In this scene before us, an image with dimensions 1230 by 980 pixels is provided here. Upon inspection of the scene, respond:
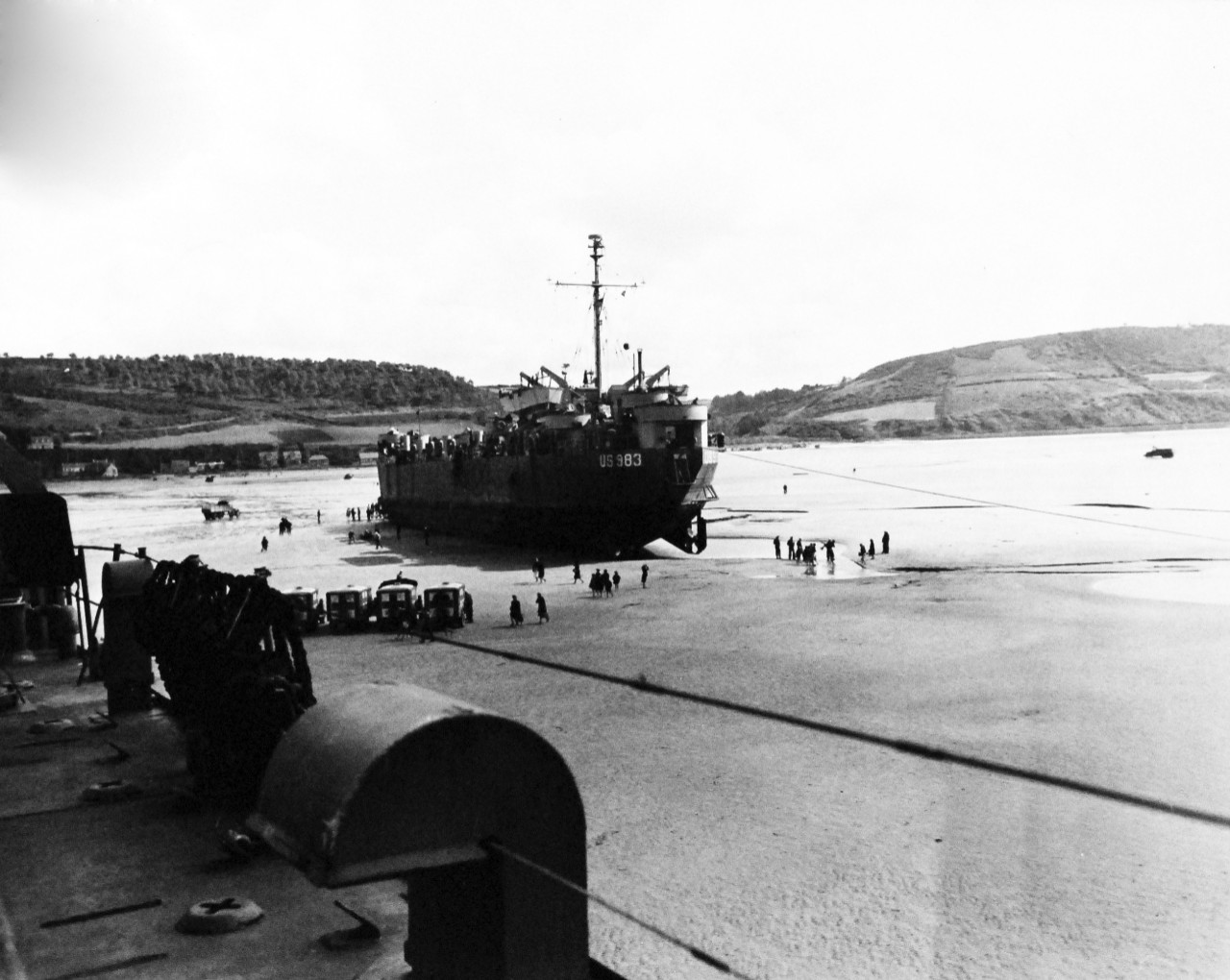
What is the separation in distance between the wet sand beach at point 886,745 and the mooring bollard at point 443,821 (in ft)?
9.72

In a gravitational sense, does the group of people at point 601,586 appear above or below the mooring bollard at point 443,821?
below

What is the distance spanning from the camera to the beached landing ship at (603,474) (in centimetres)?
4072

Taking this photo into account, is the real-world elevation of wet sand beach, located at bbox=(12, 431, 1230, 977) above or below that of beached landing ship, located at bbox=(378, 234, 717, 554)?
below

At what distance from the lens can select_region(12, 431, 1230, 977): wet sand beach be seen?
922 cm

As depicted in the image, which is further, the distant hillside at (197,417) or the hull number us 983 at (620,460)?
the distant hillside at (197,417)

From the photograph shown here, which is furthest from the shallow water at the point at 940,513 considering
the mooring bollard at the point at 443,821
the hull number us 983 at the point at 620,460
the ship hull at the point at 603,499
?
the mooring bollard at the point at 443,821

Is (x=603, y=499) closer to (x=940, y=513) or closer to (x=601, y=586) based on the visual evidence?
(x=601, y=586)

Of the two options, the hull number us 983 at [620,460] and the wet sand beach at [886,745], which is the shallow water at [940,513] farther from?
the hull number us 983 at [620,460]

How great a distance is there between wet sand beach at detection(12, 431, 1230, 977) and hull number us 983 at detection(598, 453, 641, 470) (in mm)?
4396

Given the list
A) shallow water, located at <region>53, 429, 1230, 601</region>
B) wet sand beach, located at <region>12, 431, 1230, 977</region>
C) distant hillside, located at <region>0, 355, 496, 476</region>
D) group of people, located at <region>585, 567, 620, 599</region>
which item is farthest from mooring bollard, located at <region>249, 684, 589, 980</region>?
distant hillside, located at <region>0, 355, 496, 476</region>

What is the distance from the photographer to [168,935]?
20.3 ft

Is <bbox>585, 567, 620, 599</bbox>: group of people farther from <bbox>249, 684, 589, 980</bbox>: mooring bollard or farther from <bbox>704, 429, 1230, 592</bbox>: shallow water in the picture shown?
<bbox>249, 684, 589, 980</bbox>: mooring bollard

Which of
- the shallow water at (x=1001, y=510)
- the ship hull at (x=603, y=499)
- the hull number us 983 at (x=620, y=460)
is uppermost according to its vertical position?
the hull number us 983 at (x=620, y=460)

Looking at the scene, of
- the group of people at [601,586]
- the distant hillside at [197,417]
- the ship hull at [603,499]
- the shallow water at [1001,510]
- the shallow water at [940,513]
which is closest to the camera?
the group of people at [601,586]
